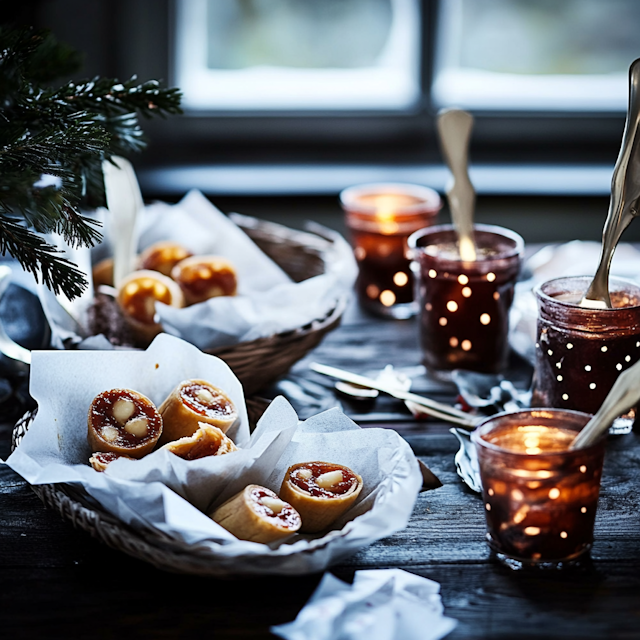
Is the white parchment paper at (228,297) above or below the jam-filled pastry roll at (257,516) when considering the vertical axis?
above

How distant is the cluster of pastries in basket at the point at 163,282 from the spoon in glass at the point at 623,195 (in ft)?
1.44

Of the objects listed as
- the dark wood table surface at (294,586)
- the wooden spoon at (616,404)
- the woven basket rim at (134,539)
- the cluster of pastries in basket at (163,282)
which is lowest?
the dark wood table surface at (294,586)

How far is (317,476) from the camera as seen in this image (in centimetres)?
63

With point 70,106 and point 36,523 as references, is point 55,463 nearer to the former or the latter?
point 36,523

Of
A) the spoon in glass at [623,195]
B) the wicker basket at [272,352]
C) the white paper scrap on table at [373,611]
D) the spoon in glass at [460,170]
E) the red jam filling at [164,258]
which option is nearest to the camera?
the white paper scrap on table at [373,611]

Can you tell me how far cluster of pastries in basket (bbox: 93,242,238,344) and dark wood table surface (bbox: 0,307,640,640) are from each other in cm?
30

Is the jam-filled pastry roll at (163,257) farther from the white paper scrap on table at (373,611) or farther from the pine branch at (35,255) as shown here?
the white paper scrap on table at (373,611)

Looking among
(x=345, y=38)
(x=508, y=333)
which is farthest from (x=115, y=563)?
(x=345, y=38)

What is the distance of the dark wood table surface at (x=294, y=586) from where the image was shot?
0.54m

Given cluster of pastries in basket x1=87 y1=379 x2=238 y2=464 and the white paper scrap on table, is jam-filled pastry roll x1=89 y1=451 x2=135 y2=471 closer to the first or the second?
cluster of pastries in basket x1=87 y1=379 x2=238 y2=464


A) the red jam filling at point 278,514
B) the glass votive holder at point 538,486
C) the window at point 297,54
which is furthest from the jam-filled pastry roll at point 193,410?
the window at point 297,54

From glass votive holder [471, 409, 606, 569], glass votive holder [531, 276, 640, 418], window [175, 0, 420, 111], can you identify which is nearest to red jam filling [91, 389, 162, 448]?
glass votive holder [471, 409, 606, 569]

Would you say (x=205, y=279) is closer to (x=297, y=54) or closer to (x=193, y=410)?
(x=193, y=410)

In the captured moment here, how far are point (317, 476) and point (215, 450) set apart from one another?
0.26 feet
